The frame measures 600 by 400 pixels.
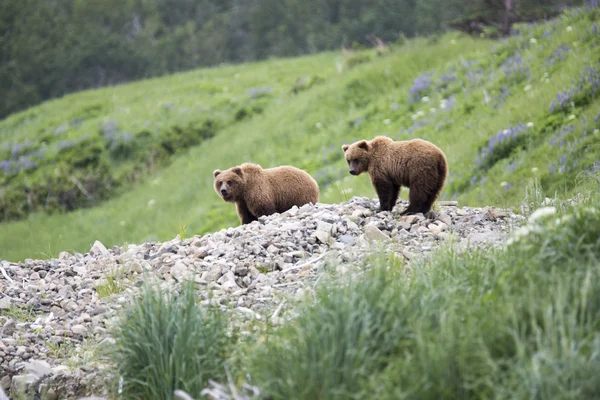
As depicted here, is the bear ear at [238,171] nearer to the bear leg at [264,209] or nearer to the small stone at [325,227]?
the bear leg at [264,209]

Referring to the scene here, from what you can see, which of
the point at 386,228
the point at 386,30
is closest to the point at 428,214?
the point at 386,228

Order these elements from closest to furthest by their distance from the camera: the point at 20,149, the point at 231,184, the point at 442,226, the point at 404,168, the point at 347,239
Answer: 1. the point at 347,239
2. the point at 442,226
3. the point at 404,168
4. the point at 231,184
5. the point at 20,149

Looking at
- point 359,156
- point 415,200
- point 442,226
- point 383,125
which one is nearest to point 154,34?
point 383,125

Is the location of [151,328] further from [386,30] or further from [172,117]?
[386,30]

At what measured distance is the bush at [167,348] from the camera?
4.18m

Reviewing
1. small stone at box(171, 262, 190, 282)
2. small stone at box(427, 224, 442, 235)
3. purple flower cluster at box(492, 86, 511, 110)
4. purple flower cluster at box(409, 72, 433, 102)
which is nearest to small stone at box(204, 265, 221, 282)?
small stone at box(171, 262, 190, 282)

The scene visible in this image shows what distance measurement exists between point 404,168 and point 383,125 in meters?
8.26

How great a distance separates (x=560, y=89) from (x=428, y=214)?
19.4 feet

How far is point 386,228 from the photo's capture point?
650 centimetres

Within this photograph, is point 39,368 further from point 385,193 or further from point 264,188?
point 385,193

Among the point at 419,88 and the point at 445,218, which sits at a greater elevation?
the point at 445,218

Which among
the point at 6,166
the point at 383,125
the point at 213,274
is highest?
the point at 213,274

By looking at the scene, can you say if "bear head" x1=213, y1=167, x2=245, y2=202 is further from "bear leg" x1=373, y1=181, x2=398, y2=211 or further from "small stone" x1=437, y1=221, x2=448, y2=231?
"small stone" x1=437, y1=221, x2=448, y2=231

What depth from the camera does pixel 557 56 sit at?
13.0 metres
